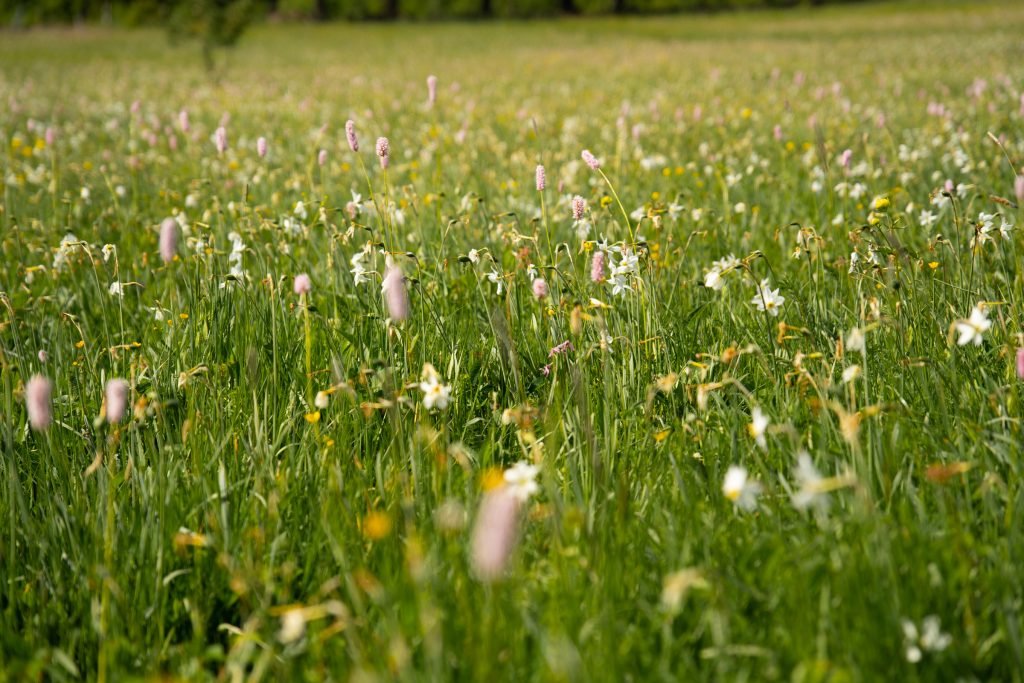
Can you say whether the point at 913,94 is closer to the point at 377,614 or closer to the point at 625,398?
the point at 625,398

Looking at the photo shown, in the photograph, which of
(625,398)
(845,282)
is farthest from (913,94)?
(625,398)

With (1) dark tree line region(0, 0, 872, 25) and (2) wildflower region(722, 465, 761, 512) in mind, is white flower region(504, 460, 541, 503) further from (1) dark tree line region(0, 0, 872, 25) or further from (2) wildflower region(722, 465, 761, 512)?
(1) dark tree line region(0, 0, 872, 25)

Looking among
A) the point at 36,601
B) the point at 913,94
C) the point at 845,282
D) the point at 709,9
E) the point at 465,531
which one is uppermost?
the point at 709,9

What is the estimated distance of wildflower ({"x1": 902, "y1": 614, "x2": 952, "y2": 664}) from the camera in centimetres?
148

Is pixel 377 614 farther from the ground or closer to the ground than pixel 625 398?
closer to the ground

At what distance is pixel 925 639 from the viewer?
1.50 meters

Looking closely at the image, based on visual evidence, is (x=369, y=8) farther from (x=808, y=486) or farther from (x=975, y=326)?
(x=808, y=486)

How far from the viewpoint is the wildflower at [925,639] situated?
4.87ft

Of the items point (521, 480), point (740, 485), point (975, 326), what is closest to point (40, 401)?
point (521, 480)

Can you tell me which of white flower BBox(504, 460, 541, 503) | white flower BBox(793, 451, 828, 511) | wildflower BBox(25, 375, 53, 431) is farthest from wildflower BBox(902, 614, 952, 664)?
wildflower BBox(25, 375, 53, 431)

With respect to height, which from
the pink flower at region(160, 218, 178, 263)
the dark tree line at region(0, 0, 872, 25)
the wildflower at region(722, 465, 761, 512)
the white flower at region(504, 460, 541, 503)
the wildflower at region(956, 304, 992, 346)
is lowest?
the white flower at region(504, 460, 541, 503)

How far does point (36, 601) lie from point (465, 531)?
36.7 inches

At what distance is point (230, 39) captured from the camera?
2059cm

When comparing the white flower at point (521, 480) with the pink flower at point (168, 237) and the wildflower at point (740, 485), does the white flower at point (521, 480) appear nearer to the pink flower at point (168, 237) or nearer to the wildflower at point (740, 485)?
the wildflower at point (740, 485)
